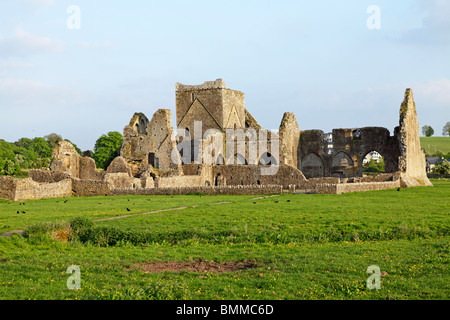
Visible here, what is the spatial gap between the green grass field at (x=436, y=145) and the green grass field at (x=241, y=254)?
11699cm

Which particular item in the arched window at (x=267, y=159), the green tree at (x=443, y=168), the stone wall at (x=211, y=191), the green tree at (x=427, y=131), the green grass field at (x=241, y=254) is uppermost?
the green tree at (x=427, y=131)

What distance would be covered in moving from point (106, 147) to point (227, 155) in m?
34.3

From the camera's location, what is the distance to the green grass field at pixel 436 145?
429 feet

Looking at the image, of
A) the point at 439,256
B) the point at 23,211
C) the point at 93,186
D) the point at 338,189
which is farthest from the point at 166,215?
the point at 93,186

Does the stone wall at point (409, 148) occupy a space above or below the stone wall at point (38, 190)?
above

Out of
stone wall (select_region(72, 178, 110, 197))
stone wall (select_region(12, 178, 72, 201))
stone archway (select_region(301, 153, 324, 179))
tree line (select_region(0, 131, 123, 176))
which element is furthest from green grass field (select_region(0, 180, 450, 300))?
tree line (select_region(0, 131, 123, 176))

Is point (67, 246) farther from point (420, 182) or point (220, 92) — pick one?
point (220, 92)

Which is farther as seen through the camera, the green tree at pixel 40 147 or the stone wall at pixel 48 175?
the green tree at pixel 40 147

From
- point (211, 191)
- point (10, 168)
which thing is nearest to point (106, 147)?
point (10, 168)

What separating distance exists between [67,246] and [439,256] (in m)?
11.3

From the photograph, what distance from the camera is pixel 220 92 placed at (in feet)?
209

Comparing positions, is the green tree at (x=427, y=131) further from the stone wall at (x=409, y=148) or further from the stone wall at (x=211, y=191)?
the stone wall at (x=211, y=191)

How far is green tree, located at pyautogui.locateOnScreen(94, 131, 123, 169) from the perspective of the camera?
8343 centimetres

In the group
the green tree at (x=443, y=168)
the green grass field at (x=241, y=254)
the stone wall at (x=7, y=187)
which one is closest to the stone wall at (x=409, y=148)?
the green grass field at (x=241, y=254)
